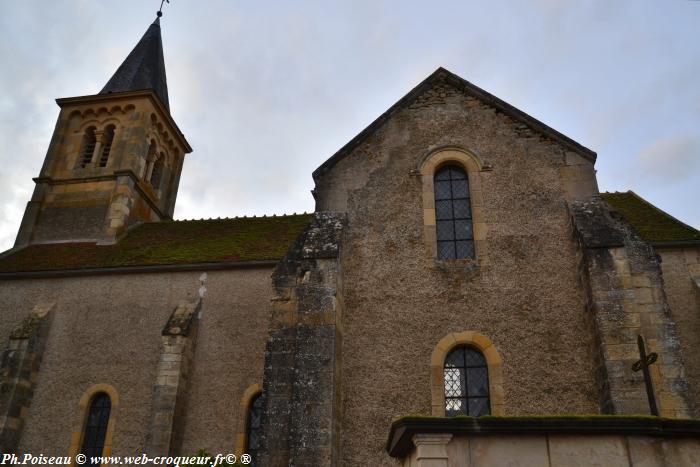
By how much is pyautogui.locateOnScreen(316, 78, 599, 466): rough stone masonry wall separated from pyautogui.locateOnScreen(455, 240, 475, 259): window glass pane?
34 centimetres

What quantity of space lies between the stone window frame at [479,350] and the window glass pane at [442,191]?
282cm

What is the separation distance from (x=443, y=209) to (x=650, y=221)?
6.56 m

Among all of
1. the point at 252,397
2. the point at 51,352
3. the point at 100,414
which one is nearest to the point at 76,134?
the point at 51,352

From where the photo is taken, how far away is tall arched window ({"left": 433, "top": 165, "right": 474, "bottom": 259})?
33.8 feet

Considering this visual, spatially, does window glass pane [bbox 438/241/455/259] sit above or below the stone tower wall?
below

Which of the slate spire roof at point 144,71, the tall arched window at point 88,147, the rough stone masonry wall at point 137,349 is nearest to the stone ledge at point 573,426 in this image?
the rough stone masonry wall at point 137,349

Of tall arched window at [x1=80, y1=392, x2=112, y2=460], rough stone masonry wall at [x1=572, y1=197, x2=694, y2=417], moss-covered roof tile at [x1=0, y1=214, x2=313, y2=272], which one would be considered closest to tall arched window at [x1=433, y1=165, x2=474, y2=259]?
rough stone masonry wall at [x1=572, y1=197, x2=694, y2=417]

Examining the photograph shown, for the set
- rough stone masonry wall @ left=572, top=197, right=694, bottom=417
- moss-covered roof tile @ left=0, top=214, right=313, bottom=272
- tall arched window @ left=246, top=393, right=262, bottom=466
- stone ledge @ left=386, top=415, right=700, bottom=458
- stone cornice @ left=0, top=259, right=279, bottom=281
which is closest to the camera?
stone ledge @ left=386, top=415, right=700, bottom=458

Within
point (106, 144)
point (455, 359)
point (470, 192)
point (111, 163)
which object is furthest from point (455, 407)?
point (106, 144)

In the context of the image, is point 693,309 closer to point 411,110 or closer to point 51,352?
point 411,110

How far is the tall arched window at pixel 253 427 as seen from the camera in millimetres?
12430

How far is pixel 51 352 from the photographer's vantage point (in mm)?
14609

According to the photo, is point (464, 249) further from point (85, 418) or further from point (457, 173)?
point (85, 418)

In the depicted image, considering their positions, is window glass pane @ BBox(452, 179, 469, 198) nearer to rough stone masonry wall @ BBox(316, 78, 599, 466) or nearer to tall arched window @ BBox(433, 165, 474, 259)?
tall arched window @ BBox(433, 165, 474, 259)
